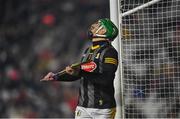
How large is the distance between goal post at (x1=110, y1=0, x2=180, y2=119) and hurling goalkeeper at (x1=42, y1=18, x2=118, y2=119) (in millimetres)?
987

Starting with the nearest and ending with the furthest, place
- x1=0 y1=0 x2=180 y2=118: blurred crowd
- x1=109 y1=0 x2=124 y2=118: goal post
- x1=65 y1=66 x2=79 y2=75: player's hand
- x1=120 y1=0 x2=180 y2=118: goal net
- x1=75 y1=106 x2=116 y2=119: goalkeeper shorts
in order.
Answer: x1=65 y1=66 x2=79 y2=75: player's hand < x1=75 y1=106 x2=116 y2=119: goalkeeper shorts < x1=109 y1=0 x2=124 y2=118: goal post < x1=120 y1=0 x2=180 y2=118: goal net < x1=0 y1=0 x2=180 y2=118: blurred crowd

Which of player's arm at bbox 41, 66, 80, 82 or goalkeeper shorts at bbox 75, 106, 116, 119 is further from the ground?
player's arm at bbox 41, 66, 80, 82

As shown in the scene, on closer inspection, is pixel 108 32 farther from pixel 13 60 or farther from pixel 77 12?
pixel 13 60

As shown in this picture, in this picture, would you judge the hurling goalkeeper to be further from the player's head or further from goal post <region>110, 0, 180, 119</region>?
goal post <region>110, 0, 180, 119</region>

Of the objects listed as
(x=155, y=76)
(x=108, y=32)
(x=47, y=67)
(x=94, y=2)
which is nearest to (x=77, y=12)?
(x=94, y=2)

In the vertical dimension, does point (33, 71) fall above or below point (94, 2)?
below

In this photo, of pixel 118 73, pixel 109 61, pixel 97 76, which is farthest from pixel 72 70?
pixel 118 73

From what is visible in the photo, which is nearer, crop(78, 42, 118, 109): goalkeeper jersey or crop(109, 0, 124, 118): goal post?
crop(78, 42, 118, 109): goalkeeper jersey

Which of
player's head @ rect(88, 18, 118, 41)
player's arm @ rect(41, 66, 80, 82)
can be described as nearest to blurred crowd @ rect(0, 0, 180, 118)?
player's head @ rect(88, 18, 118, 41)

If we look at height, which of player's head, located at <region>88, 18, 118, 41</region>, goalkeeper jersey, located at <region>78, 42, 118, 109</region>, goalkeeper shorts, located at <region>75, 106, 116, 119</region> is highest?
player's head, located at <region>88, 18, 118, 41</region>

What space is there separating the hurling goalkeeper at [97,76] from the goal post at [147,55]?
987mm

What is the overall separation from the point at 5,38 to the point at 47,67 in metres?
0.81

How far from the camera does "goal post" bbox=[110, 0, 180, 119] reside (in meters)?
6.56

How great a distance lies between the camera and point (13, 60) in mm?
9164
